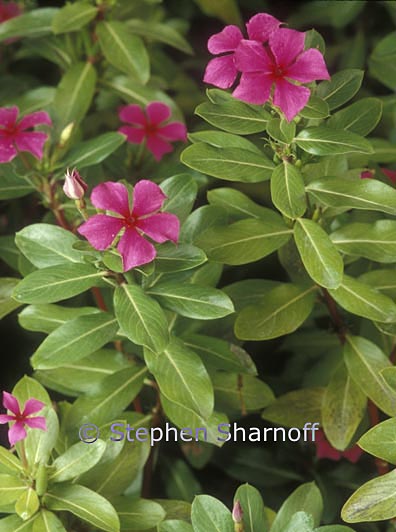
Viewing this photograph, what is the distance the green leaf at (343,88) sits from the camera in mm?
1026

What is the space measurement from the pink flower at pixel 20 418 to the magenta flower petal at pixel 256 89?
40cm

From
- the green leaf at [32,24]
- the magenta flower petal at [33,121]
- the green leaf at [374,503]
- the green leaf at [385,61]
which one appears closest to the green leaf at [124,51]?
the green leaf at [32,24]

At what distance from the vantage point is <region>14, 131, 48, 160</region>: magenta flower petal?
1174mm

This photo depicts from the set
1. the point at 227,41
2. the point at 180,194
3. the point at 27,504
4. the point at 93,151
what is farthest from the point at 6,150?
the point at 27,504

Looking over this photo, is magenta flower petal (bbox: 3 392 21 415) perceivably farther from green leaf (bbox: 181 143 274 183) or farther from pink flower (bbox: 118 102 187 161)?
pink flower (bbox: 118 102 187 161)

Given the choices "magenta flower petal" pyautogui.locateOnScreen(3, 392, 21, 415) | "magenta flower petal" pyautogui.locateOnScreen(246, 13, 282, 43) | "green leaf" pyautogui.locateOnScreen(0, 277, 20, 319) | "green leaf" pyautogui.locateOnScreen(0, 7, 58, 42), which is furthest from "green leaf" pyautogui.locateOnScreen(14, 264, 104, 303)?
"green leaf" pyautogui.locateOnScreen(0, 7, 58, 42)

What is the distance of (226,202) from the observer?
3.69 feet

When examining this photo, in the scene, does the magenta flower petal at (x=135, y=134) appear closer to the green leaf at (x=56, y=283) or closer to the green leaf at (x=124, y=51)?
the green leaf at (x=124, y=51)

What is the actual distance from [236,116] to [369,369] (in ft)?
1.20

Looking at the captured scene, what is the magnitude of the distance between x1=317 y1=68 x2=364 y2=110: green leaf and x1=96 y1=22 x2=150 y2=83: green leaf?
1.44ft

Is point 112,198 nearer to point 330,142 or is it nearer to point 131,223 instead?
point 131,223

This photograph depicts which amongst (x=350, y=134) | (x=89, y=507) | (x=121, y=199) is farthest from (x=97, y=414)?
(x=350, y=134)

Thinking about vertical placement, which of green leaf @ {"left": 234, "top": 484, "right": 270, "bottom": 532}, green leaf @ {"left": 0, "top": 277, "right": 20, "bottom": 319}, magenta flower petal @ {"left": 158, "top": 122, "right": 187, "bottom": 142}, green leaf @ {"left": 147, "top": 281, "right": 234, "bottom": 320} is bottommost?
green leaf @ {"left": 234, "top": 484, "right": 270, "bottom": 532}

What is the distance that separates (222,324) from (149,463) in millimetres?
246
